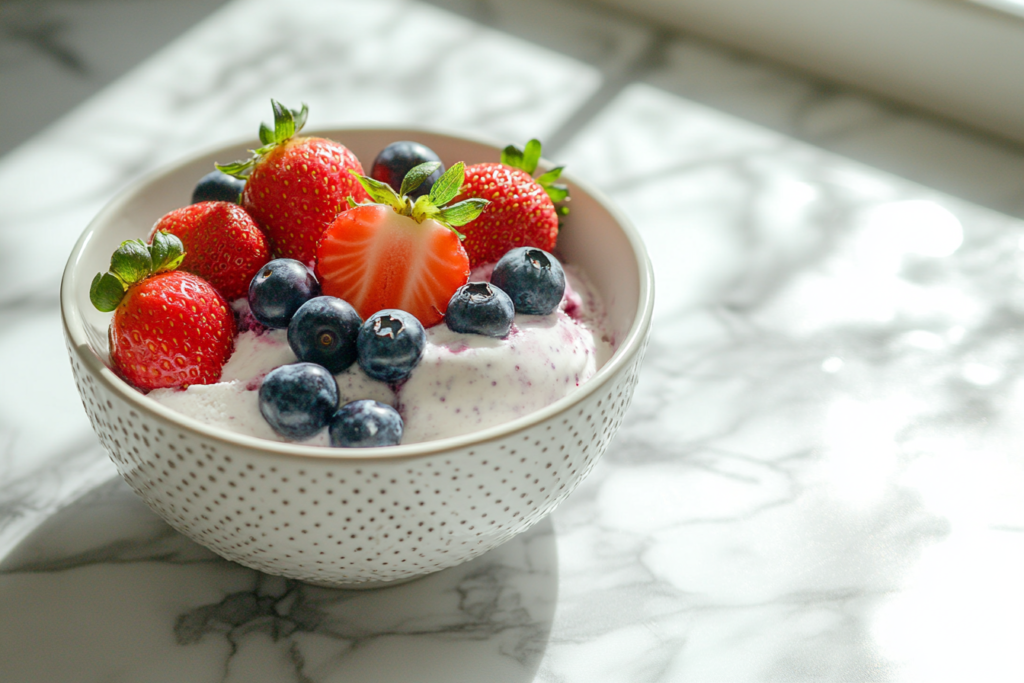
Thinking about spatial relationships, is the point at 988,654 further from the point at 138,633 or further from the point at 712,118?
the point at 712,118

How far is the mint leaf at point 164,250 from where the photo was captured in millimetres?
832

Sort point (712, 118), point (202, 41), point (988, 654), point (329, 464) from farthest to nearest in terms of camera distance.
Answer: point (202, 41) → point (712, 118) → point (988, 654) → point (329, 464)

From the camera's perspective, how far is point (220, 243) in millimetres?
891

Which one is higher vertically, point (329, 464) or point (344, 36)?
point (344, 36)

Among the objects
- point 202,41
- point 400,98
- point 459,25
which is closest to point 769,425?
point 400,98

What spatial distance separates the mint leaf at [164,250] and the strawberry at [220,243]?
0.05 m

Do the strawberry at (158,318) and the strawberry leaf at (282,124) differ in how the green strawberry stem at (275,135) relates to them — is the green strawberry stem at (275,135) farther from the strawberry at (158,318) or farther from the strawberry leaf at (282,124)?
the strawberry at (158,318)

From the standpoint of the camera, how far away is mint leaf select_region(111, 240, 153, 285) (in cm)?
81

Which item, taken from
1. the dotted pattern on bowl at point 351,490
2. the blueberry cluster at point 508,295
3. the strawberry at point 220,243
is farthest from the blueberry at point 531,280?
the strawberry at point 220,243

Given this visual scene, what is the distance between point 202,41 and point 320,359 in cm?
130

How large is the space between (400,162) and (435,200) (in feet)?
0.55

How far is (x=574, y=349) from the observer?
2.90 ft

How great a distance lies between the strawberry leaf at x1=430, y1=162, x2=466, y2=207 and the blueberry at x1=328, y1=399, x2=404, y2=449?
212 mm

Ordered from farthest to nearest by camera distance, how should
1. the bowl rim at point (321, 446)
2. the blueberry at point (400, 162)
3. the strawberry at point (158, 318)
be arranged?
the blueberry at point (400, 162) → the strawberry at point (158, 318) → the bowl rim at point (321, 446)
